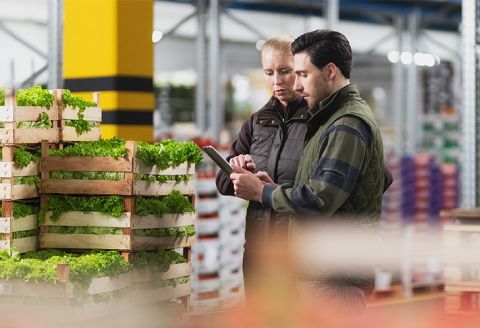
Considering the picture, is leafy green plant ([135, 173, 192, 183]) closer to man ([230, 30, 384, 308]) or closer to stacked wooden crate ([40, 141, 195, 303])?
stacked wooden crate ([40, 141, 195, 303])

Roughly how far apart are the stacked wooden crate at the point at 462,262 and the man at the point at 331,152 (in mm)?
2411

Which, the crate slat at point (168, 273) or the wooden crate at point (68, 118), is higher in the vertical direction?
the wooden crate at point (68, 118)

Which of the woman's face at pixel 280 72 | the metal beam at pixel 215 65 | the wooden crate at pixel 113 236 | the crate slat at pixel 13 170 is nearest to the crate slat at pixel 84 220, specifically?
the wooden crate at pixel 113 236

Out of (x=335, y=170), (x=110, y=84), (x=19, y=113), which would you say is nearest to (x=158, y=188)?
(x=19, y=113)

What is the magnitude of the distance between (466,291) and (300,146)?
2474 mm

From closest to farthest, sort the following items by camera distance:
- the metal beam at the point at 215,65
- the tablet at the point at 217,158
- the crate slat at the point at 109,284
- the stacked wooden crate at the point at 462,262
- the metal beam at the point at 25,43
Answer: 1. the tablet at the point at 217,158
2. the crate slat at the point at 109,284
3. the stacked wooden crate at the point at 462,262
4. the metal beam at the point at 25,43
5. the metal beam at the point at 215,65

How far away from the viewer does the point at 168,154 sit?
4.55m

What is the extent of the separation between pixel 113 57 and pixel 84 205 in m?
3.37

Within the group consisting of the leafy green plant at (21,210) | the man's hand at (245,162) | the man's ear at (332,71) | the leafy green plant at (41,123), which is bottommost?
the leafy green plant at (21,210)

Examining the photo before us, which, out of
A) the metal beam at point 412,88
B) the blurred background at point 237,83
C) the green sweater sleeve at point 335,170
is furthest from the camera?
the metal beam at point 412,88

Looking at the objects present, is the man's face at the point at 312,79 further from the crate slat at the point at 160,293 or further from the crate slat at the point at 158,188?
the crate slat at the point at 160,293

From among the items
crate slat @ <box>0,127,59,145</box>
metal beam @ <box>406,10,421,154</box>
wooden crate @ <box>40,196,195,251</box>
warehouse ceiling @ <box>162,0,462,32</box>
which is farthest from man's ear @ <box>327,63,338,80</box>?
metal beam @ <box>406,10,421,154</box>

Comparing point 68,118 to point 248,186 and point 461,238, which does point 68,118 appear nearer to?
point 248,186

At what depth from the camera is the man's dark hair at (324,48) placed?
11.9ft
